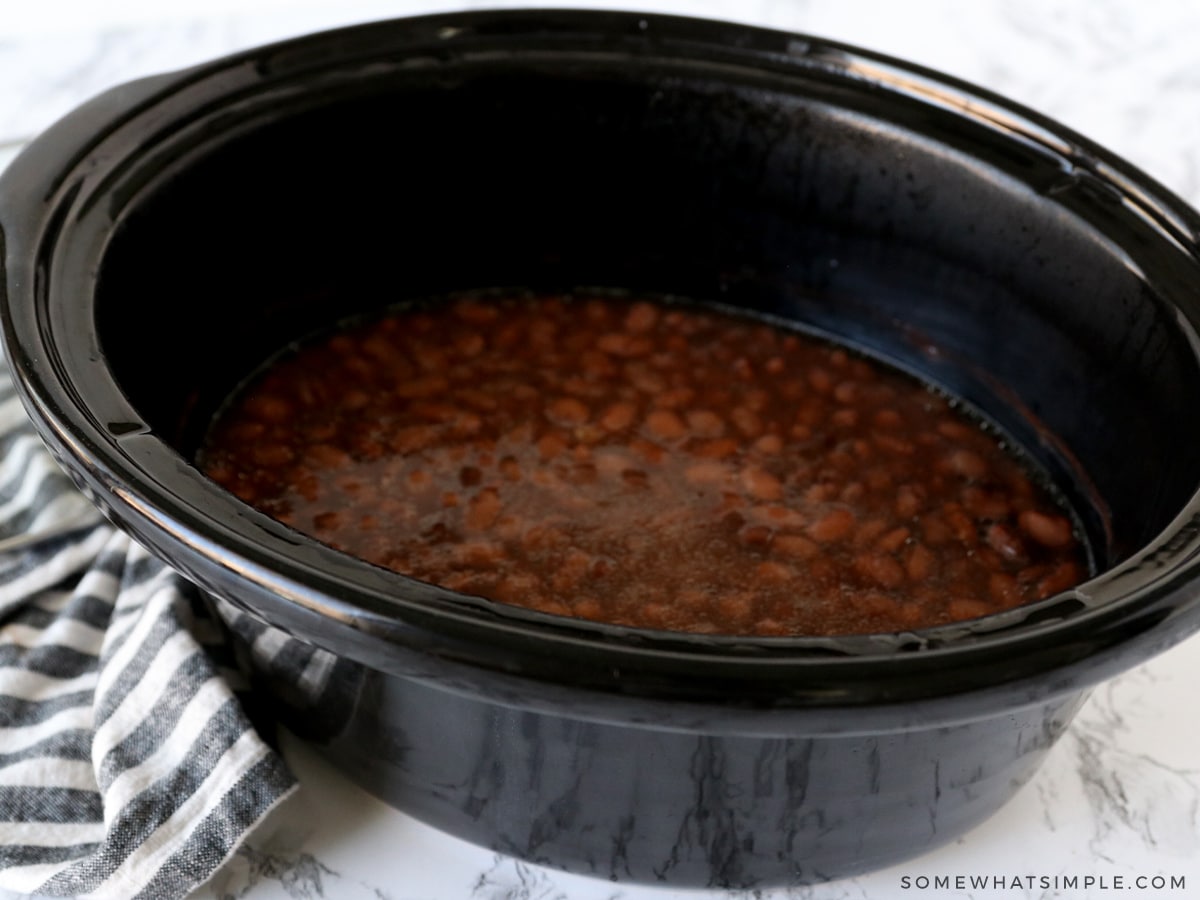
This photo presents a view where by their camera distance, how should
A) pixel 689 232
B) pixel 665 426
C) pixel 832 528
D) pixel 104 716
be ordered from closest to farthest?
pixel 104 716, pixel 832 528, pixel 665 426, pixel 689 232

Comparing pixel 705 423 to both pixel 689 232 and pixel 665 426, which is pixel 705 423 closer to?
pixel 665 426

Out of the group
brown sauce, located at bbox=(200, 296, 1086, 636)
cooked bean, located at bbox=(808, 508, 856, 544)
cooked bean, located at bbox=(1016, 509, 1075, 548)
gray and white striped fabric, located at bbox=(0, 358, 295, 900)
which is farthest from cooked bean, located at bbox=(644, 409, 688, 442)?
gray and white striped fabric, located at bbox=(0, 358, 295, 900)

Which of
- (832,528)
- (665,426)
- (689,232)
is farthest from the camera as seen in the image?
(689,232)

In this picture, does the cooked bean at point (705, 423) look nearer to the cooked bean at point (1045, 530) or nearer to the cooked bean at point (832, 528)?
→ the cooked bean at point (832, 528)

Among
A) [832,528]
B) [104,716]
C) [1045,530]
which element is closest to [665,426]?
[832,528]

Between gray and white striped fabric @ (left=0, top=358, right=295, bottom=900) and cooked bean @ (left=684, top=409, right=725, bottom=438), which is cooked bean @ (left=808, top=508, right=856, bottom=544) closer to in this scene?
cooked bean @ (left=684, top=409, right=725, bottom=438)

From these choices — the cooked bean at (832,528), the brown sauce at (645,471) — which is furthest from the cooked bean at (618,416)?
the cooked bean at (832,528)
